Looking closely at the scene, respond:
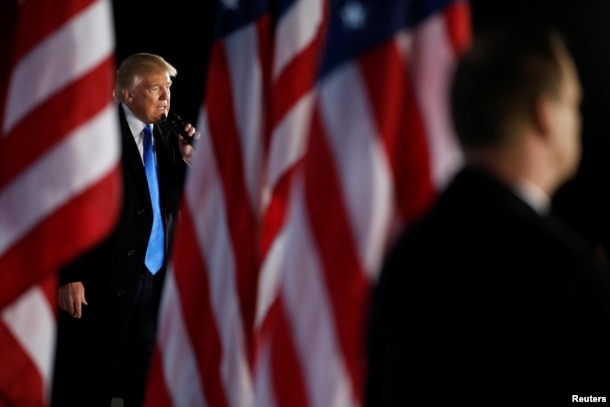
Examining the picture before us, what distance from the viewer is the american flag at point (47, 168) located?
7.59 feet

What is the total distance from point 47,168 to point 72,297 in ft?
6.48

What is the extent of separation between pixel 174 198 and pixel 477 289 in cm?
314

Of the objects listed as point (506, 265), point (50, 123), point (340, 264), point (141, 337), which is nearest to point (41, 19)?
point (50, 123)

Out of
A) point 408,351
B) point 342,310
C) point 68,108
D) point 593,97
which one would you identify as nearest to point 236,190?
point 68,108

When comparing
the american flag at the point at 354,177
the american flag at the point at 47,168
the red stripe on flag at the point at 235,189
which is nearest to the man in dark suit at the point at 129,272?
the red stripe on flag at the point at 235,189

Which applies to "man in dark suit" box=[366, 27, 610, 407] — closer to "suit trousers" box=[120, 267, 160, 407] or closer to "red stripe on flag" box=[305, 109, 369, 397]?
"red stripe on flag" box=[305, 109, 369, 397]

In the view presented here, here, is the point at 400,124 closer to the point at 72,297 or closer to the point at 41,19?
the point at 41,19

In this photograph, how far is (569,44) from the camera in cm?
511

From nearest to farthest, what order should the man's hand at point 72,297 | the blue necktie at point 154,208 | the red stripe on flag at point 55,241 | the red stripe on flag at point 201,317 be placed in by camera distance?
1. the red stripe on flag at point 55,241
2. the red stripe on flag at point 201,317
3. the man's hand at point 72,297
4. the blue necktie at point 154,208

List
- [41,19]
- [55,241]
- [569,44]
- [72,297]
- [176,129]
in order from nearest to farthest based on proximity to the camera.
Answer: [55,241] < [41,19] < [72,297] < [176,129] < [569,44]

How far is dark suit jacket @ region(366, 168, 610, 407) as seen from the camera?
1.43 m

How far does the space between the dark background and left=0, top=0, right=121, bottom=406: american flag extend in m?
2.53

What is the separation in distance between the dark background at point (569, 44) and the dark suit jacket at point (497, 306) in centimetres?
318

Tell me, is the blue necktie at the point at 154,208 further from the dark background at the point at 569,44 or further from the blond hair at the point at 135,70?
the dark background at the point at 569,44
